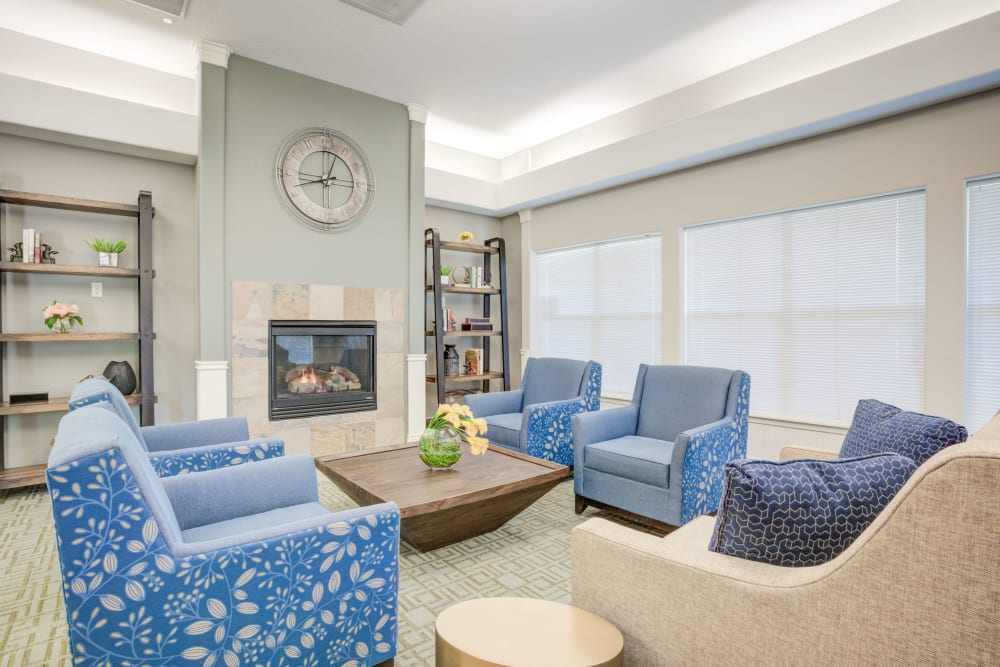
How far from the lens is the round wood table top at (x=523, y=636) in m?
1.08

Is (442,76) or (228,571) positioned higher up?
(442,76)

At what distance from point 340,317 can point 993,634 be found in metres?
4.20

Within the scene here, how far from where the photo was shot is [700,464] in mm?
2639

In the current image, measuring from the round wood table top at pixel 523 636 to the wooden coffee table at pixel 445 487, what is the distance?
0.86 m

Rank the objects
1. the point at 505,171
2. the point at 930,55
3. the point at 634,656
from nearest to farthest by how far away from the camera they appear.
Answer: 1. the point at 634,656
2. the point at 930,55
3. the point at 505,171

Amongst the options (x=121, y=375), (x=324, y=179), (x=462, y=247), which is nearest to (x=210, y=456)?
(x=121, y=375)

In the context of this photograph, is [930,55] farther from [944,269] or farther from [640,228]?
[640,228]

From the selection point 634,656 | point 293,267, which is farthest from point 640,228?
point 634,656

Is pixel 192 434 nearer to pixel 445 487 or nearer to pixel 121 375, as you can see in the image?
pixel 445 487

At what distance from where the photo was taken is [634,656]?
1218 mm

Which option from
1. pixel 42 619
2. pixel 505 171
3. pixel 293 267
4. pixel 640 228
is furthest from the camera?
pixel 505 171

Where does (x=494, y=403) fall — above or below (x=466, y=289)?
below

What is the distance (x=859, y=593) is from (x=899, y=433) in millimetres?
838

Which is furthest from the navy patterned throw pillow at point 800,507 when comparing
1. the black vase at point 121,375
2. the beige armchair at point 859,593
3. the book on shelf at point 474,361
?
the book on shelf at point 474,361
